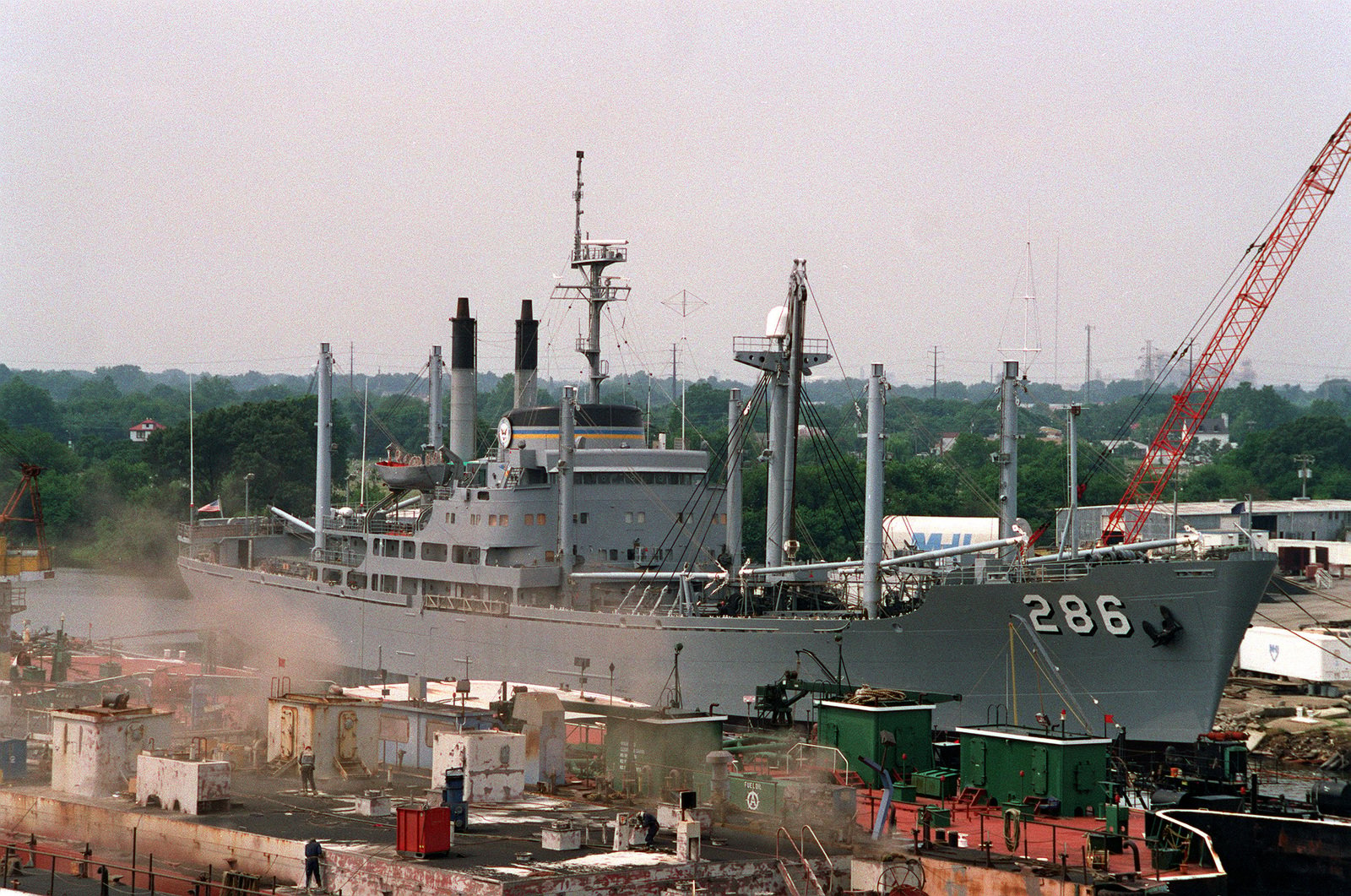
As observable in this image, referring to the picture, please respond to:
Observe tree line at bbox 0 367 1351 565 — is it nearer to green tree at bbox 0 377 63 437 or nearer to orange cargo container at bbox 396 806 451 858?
green tree at bbox 0 377 63 437

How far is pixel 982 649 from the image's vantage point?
33.8 meters

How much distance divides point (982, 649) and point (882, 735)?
9.24 metres

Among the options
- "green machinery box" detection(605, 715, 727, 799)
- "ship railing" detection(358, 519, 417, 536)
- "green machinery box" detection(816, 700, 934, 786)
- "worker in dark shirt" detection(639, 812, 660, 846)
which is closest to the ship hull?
"ship railing" detection(358, 519, 417, 536)

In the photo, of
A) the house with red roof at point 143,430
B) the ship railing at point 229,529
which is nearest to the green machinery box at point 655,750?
the ship railing at point 229,529

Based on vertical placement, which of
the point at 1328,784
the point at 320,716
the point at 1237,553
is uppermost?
the point at 1237,553

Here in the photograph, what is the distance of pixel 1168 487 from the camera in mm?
95438

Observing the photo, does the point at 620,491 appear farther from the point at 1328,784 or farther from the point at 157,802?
the point at 157,802

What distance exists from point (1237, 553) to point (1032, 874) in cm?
1556

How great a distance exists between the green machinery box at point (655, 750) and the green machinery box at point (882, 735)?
205cm

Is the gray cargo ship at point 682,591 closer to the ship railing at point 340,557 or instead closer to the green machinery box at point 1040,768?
the ship railing at point 340,557

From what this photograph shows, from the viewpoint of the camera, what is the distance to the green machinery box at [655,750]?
2391cm

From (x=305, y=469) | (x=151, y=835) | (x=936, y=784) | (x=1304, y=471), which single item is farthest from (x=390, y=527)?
(x=1304, y=471)

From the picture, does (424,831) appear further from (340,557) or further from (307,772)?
(340,557)

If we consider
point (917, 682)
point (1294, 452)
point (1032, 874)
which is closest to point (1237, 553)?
point (917, 682)
